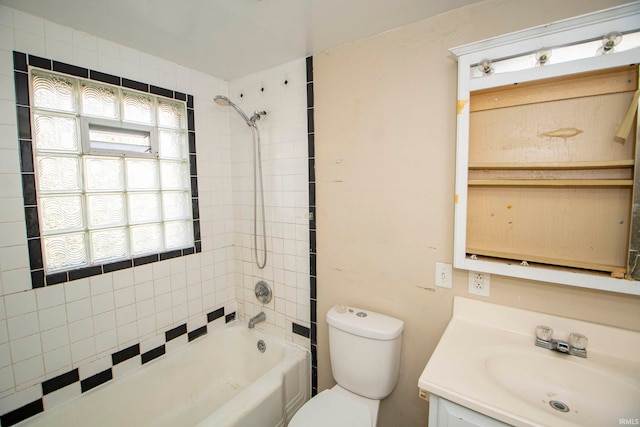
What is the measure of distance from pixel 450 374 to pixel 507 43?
4.23 feet

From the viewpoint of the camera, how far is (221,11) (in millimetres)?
1265

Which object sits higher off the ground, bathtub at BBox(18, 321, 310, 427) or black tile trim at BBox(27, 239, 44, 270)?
black tile trim at BBox(27, 239, 44, 270)

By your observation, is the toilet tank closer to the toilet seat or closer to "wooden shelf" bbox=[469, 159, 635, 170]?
the toilet seat

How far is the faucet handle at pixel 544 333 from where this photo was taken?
1.08m

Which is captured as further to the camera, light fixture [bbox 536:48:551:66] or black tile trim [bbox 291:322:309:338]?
black tile trim [bbox 291:322:309:338]

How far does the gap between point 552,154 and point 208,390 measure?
2.44m

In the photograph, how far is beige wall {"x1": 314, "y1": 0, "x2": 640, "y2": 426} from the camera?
46.2 inches

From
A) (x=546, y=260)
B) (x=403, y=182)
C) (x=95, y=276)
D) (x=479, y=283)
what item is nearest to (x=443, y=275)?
(x=479, y=283)

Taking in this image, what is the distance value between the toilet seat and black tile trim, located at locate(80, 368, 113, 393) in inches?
43.7

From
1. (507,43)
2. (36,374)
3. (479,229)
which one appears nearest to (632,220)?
(479,229)

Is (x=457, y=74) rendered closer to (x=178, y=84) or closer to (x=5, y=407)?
(x=178, y=84)

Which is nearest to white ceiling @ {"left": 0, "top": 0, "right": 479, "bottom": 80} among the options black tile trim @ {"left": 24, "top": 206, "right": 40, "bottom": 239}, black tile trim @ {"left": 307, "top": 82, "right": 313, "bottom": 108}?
black tile trim @ {"left": 307, "top": 82, "right": 313, "bottom": 108}

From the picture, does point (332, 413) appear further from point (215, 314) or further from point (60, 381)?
point (60, 381)

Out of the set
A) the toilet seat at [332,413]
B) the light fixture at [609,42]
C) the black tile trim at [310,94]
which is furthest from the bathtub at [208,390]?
the light fixture at [609,42]
